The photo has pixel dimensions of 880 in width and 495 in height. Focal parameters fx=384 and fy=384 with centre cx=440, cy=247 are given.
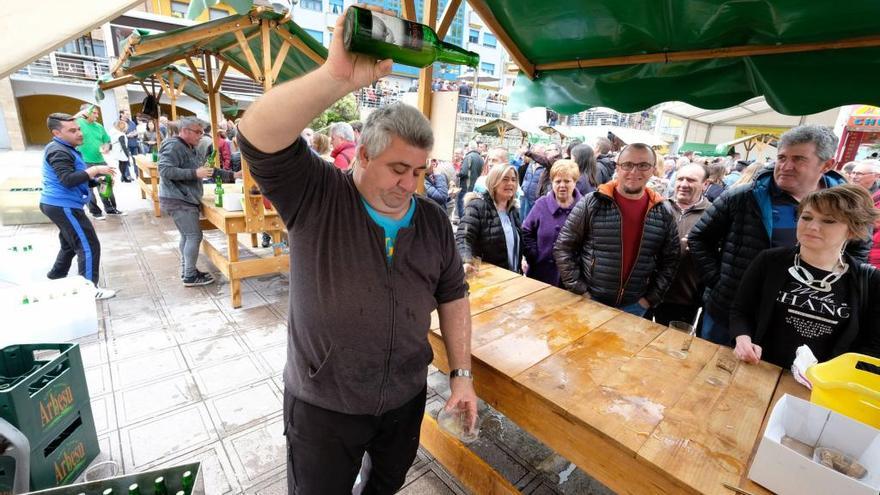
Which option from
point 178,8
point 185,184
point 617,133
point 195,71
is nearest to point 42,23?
point 185,184

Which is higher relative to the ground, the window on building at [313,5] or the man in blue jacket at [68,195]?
the window on building at [313,5]

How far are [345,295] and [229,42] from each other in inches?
229

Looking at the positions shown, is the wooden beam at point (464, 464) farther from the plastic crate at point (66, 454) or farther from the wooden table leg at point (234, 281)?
the wooden table leg at point (234, 281)

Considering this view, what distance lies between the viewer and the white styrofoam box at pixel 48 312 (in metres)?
3.17

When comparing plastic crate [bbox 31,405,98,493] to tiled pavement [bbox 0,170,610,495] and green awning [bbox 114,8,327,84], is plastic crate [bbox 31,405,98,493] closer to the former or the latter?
tiled pavement [bbox 0,170,610,495]

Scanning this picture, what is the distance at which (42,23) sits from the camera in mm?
1270

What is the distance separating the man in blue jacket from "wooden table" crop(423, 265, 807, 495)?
4.38 meters

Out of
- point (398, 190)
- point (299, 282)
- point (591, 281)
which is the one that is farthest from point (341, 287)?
point (591, 281)

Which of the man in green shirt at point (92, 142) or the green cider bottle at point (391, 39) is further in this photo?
the man in green shirt at point (92, 142)

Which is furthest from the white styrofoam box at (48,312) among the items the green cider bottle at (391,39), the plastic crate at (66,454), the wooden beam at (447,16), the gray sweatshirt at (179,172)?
the green cider bottle at (391,39)

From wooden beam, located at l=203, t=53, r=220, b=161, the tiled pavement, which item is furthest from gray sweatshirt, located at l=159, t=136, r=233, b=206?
wooden beam, located at l=203, t=53, r=220, b=161

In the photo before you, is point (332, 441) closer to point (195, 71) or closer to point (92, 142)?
point (195, 71)

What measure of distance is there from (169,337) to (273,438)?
1891 millimetres

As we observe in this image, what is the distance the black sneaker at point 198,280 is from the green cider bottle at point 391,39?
4.72 meters
